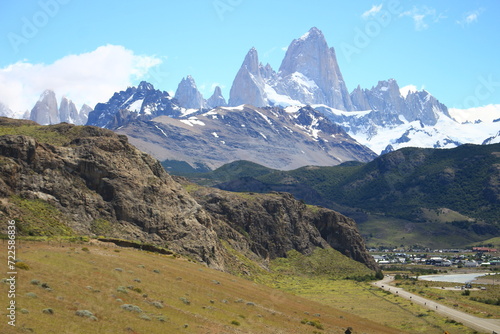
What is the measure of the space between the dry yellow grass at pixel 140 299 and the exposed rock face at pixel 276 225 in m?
64.6

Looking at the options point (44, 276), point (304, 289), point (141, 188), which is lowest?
point (304, 289)

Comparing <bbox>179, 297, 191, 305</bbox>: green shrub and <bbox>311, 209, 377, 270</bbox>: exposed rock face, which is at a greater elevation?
<bbox>311, 209, 377, 270</bbox>: exposed rock face

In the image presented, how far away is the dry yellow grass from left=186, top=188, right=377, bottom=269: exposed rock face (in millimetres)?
64552

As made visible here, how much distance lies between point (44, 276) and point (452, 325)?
2572 inches

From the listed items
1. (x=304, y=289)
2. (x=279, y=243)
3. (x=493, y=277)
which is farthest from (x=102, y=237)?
(x=493, y=277)

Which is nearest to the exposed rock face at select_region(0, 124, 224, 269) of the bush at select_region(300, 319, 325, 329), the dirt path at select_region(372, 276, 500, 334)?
the bush at select_region(300, 319, 325, 329)

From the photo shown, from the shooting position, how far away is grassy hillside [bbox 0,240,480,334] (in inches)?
1779

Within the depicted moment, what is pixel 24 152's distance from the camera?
8900 cm

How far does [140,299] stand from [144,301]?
0.59 meters

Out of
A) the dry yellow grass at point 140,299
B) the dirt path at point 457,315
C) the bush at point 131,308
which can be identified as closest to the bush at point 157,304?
the dry yellow grass at point 140,299

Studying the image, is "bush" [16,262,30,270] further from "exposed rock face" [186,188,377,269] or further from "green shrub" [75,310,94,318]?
"exposed rock face" [186,188,377,269]

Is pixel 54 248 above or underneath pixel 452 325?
above

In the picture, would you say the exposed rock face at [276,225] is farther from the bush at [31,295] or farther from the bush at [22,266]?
the bush at [31,295]

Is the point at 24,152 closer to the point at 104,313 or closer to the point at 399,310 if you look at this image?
the point at 104,313
